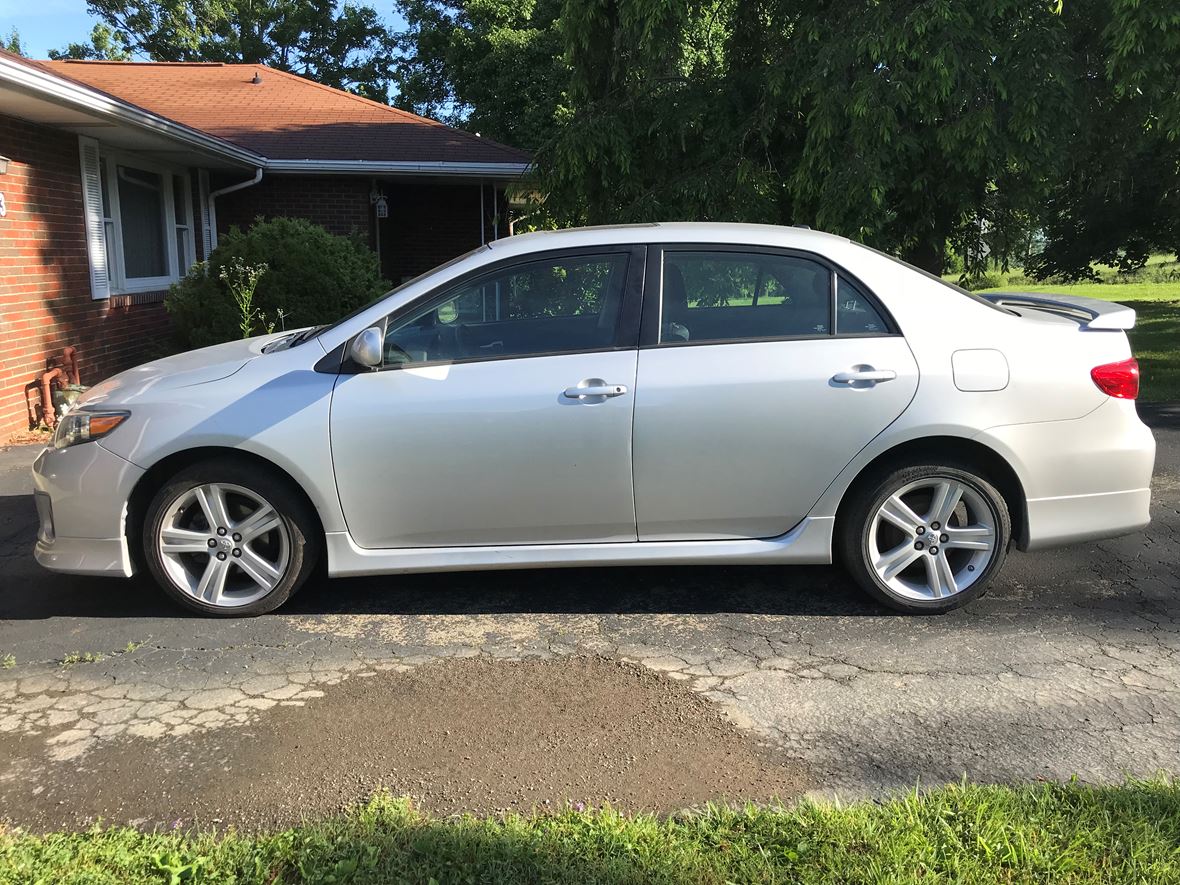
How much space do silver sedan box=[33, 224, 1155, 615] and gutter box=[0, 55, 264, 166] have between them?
3.85 meters

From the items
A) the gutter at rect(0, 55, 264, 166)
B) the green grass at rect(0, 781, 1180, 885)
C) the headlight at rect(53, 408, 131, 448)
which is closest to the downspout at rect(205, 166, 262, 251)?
the gutter at rect(0, 55, 264, 166)

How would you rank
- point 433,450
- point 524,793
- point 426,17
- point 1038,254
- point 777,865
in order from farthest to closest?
point 426,17 → point 1038,254 → point 433,450 → point 524,793 → point 777,865

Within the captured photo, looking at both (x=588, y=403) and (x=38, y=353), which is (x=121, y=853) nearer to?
(x=588, y=403)

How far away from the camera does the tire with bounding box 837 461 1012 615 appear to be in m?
4.21

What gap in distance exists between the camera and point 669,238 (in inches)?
172

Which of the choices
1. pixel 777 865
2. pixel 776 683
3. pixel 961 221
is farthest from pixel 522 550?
pixel 961 221

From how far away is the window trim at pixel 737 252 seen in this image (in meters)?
4.21

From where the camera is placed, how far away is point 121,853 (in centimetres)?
256

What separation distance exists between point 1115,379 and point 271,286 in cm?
844

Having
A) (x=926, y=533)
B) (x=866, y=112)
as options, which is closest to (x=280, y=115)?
(x=866, y=112)

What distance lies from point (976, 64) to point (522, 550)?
6.27 m

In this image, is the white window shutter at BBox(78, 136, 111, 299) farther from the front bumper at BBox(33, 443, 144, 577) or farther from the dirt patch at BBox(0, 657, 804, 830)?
the dirt patch at BBox(0, 657, 804, 830)

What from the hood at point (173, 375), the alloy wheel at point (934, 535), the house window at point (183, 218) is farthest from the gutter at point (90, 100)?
the alloy wheel at point (934, 535)

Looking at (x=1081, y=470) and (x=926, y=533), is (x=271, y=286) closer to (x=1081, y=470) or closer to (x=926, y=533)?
(x=926, y=533)
